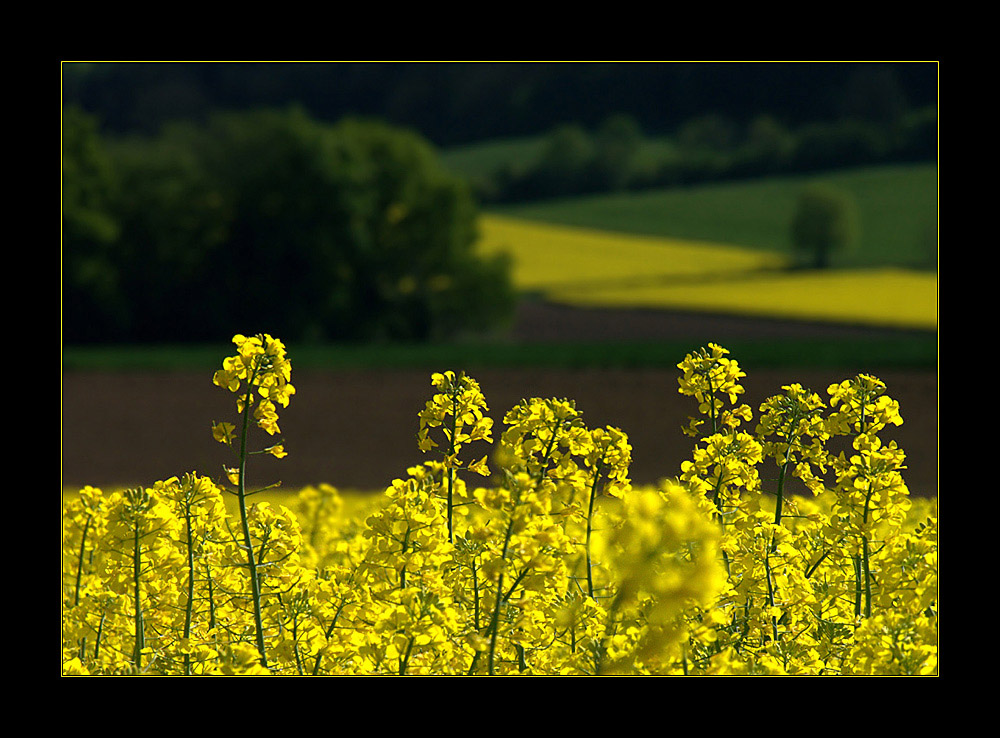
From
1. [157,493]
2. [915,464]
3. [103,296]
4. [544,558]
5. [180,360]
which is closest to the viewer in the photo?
[544,558]

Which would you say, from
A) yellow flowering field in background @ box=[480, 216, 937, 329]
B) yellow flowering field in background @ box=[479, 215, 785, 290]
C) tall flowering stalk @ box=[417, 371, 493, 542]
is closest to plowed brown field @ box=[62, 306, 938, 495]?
tall flowering stalk @ box=[417, 371, 493, 542]

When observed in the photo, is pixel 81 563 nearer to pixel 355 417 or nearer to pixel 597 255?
pixel 355 417

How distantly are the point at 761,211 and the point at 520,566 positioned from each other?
49.8 m

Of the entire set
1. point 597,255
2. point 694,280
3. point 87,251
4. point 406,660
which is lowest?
point 406,660

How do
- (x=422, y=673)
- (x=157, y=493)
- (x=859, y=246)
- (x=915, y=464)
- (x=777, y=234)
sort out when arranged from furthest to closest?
1. (x=777, y=234)
2. (x=859, y=246)
3. (x=915, y=464)
4. (x=157, y=493)
5. (x=422, y=673)

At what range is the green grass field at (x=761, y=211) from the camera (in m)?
46.3

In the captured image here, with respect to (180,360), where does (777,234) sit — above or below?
above

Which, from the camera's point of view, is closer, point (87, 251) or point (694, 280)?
point (87, 251)

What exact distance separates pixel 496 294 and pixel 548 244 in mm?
16844

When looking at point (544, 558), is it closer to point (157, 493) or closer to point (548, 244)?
point (157, 493)

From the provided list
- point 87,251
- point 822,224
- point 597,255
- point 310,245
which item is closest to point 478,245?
point 310,245

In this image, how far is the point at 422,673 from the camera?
9.30 feet

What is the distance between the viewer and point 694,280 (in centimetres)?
4028

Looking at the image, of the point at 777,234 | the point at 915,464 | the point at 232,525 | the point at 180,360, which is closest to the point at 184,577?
the point at 232,525
